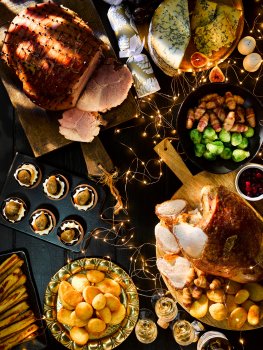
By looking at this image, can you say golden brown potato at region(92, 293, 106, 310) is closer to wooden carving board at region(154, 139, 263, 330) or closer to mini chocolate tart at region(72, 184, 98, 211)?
wooden carving board at region(154, 139, 263, 330)

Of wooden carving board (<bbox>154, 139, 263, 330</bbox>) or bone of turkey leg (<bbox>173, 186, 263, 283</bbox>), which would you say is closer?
bone of turkey leg (<bbox>173, 186, 263, 283</bbox>)

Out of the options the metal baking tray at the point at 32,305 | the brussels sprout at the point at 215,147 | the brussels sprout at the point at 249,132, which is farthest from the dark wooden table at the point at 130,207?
the brussels sprout at the point at 249,132

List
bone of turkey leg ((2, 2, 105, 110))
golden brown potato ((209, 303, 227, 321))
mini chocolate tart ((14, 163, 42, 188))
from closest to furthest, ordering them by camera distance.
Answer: bone of turkey leg ((2, 2, 105, 110)) → golden brown potato ((209, 303, 227, 321)) → mini chocolate tart ((14, 163, 42, 188))

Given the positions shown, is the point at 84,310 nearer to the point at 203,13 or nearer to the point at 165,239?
the point at 165,239

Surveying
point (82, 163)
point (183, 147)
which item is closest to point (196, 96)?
point (183, 147)

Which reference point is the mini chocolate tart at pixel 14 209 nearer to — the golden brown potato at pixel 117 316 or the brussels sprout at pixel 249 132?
the golden brown potato at pixel 117 316

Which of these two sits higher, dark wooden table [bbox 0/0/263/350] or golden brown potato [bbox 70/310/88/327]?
dark wooden table [bbox 0/0/263/350]

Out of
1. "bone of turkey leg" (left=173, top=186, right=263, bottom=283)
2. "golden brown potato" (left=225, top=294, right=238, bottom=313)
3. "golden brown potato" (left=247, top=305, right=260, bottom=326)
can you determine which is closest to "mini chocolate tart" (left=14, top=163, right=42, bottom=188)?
"bone of turkey leg" (left=173, top=186, right=263, bottom=283)

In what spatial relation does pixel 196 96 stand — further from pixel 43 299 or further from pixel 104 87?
pixel 43 299
